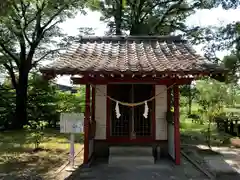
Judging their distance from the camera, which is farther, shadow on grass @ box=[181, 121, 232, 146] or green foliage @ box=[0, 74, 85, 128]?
green foliage @ box=[0, 74, 85, 128]

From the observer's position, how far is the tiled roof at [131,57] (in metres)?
6.47

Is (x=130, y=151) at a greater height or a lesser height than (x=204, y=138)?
greater

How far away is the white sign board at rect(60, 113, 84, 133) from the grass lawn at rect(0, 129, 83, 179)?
1.22 meters

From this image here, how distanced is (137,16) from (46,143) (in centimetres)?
1105

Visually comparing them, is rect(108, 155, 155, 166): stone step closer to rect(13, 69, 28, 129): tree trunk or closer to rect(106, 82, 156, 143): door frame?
rect(106, 82, 156, 143): door frame

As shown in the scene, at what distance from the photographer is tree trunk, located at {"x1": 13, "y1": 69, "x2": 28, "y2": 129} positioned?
19.4 meters

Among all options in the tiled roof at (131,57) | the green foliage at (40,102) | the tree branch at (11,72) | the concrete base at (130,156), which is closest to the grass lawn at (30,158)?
the concrete base at (130,156)

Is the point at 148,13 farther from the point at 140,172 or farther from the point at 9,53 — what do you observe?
the point at 140,172

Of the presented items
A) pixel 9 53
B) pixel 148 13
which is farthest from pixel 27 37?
pixel 148 13

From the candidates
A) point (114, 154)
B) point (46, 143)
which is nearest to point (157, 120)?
point (114, 154)

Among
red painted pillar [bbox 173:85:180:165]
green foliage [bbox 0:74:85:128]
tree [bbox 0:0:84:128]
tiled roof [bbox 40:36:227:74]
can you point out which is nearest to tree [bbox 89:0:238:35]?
tree [bbox 0:0:84:128]

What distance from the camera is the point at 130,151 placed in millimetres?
8297

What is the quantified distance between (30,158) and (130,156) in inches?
142

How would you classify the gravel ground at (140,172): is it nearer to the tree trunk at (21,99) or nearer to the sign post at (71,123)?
the sign post at (71,123)
